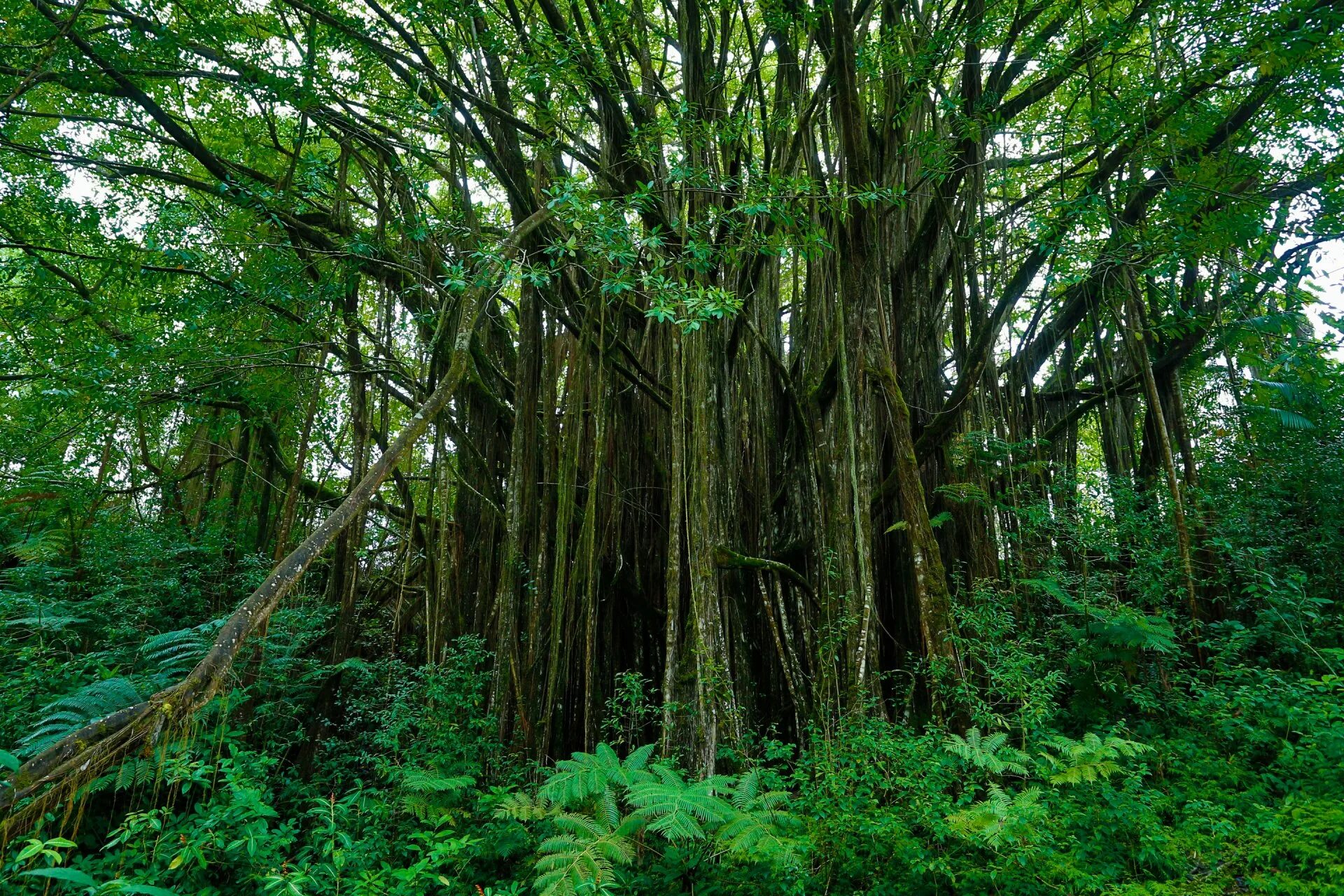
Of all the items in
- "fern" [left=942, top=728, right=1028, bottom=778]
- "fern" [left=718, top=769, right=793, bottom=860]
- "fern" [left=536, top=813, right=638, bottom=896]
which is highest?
"fern" [left=942, top=728, right=1028, bottom=778]

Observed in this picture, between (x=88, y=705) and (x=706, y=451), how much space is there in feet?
9.96

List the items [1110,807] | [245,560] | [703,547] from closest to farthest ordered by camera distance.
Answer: [1110,807]
[703,547]
[245,560]

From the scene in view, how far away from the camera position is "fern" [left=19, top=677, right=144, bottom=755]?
9.55ft

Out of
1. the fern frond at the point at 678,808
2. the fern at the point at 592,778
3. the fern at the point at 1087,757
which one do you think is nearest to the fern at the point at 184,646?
the fern at the point at 592,778

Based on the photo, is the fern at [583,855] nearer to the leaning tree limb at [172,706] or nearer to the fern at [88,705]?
the leaning tree limb at [172,706]

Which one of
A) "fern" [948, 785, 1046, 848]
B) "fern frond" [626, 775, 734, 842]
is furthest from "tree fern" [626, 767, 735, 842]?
"fern" [948, 785, 1046, 848]

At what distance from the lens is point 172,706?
1974 millimetres

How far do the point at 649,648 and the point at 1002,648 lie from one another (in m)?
2.47

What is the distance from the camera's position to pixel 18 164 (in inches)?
185

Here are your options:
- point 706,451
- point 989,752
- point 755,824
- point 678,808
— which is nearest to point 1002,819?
point 989,752

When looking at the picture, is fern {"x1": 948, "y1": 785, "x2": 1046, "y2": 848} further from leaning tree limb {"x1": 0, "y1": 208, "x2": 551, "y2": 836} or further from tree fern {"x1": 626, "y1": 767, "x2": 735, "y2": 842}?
leaning tree limb {"x1": 0, "y1": 208, "x2": 551, "y2": 836}

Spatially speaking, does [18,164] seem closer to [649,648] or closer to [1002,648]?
[649,648]

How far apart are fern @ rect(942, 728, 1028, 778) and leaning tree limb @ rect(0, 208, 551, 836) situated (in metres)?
2.46

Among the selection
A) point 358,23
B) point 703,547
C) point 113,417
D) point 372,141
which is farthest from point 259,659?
point 358,23
